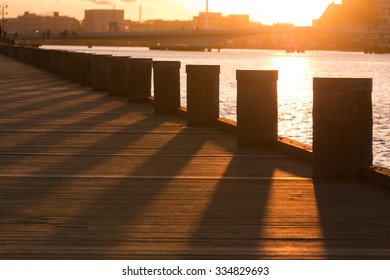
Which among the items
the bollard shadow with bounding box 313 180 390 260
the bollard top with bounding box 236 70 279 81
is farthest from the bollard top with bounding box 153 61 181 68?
the bollard shadow with bounding box 313 180 390 260

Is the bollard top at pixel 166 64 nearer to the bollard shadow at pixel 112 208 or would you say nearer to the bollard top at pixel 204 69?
the bollard top at pixel 204 69

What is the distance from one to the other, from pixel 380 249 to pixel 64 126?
8.56 meters

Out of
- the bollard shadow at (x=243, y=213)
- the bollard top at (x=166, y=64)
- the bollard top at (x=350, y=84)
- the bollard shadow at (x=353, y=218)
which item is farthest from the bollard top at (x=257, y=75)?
the bollard top at (x=166, y=64)

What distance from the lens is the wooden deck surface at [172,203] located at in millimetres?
5703

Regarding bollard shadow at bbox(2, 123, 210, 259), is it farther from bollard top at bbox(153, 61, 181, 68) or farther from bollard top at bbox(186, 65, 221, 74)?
bollard top at bbox(153, 61, 181, 68)

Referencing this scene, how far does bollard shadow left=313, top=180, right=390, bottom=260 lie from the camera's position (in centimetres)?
568

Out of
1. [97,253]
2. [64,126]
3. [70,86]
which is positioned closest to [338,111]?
[97,253]

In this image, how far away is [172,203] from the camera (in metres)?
7.18

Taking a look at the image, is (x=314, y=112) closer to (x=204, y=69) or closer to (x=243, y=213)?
(x=243, y=213)

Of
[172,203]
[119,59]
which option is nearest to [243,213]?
[172,203]

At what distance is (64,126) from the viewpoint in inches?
537

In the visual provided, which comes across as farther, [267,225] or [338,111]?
[338,111]

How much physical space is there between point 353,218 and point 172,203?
1423mm

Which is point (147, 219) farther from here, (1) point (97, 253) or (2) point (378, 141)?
(2) point (378, 141)
